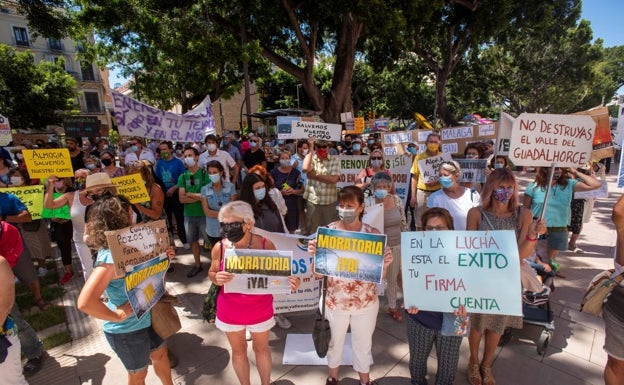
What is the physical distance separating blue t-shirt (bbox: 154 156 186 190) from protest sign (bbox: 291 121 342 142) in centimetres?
239

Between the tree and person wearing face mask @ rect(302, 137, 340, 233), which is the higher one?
the tree

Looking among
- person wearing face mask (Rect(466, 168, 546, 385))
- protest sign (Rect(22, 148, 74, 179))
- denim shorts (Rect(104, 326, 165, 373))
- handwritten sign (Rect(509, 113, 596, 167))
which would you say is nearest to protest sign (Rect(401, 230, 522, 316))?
person wearing face mask (Rect(466, 168, 546, 385))

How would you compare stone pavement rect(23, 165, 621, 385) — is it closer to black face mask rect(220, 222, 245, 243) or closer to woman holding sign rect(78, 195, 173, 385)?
woman holding sign rect(78, 195, 173, 385)

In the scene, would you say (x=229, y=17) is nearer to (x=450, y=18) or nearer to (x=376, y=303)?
(x=450, y=18)

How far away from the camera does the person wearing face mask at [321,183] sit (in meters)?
4.89

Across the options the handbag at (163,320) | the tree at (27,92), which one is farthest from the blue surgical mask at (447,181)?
the tree at (27,92)

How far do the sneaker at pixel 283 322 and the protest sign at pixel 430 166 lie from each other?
292cm

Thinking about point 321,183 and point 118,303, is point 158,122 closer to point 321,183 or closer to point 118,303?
point 321,183

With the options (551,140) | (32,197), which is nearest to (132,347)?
(32,197)

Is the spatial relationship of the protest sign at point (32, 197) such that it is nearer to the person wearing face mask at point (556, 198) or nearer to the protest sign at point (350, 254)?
the protest sign at point (350, 254)

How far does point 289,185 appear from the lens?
5426 mm

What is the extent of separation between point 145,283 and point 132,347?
45 cm

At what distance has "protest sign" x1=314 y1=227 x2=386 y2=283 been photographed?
2.31 metres

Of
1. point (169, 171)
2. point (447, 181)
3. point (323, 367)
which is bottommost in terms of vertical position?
point (323, 367)
